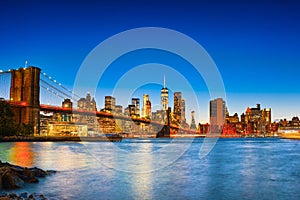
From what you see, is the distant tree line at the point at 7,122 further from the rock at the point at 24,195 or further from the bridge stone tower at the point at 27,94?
the rock at the point at 24,195

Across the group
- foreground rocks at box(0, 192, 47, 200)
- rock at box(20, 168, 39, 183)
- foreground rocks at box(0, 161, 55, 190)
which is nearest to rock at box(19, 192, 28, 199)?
foreground rocks at box(0, 192, 47, 200)

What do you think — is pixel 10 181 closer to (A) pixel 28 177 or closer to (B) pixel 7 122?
(A) pixel 28 177

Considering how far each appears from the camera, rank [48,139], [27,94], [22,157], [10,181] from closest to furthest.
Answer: [10,181] < [22,157] < [48,139] < [27,94]

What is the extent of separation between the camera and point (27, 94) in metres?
74.9

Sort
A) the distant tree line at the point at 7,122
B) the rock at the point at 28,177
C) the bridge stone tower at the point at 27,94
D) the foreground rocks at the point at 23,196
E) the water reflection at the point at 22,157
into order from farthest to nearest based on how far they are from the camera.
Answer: the bridge stone tower at the point at 27,94
the distant tree line at the point at 7,122
the water reflection at the point at 22,157
the rock at the point at 28,177
the foreground rocks at the point at 23,196

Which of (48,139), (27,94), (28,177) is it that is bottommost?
(48,139)

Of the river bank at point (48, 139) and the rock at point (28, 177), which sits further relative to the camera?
the river bank at point (48, 139)

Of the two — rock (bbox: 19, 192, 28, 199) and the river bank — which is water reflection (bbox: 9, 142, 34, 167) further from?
the river bank

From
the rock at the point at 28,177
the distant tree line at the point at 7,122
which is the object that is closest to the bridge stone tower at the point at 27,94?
the distant tree line at the point at 7,122

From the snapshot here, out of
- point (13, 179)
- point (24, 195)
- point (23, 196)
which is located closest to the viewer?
point (23, 196)

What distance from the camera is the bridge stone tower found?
235ft

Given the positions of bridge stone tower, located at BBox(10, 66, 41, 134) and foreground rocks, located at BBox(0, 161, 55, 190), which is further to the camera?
bridge stone tower, located at BBox(10, 66, 41, 134)

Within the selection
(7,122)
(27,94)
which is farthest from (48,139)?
(7,122)

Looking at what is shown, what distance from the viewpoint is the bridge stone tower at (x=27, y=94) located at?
71.5 meters
